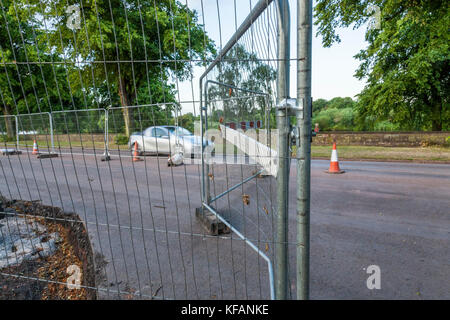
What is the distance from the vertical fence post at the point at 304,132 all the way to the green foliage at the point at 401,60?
8.39m

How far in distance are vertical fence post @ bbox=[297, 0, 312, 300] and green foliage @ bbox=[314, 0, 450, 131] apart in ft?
27.5

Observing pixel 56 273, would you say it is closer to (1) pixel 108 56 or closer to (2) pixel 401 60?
(1) pixel 108 56

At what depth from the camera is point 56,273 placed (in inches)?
109

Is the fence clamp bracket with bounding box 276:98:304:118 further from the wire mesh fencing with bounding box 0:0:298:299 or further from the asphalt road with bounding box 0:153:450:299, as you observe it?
the asphalt road with bounding box 0:153:450:299

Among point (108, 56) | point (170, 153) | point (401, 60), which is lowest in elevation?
point (170, 153)

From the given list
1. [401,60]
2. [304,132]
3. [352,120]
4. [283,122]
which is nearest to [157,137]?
[283,122]

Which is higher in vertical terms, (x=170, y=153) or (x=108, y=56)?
(x=108, y=56)

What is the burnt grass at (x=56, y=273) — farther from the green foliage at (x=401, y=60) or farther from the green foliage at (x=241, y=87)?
the green foliage at (x=401, y=60)

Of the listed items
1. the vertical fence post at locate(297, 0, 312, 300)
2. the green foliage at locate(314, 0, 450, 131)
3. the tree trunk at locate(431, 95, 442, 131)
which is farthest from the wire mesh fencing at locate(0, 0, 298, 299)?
the tree trunk at locate(431, 95, 442, 131)

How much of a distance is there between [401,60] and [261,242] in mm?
18702

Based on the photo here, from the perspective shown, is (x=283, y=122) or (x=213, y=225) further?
(x=213, y=225)
